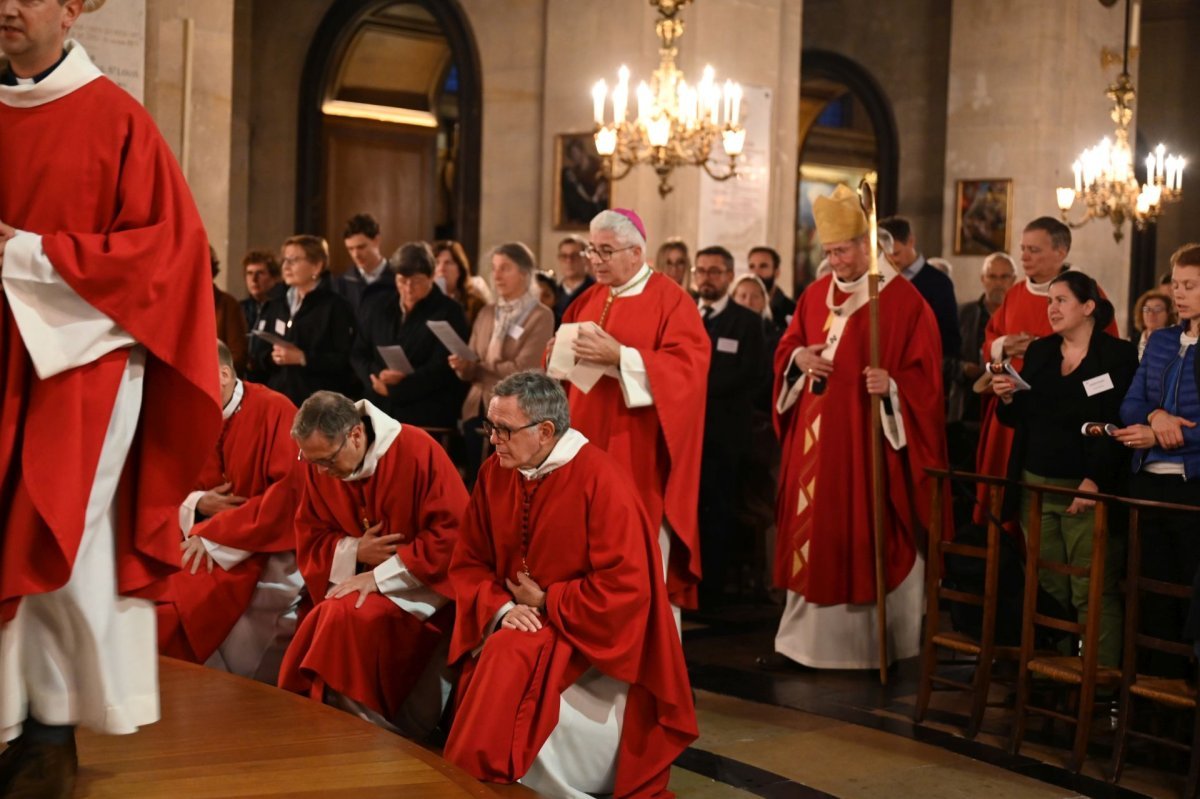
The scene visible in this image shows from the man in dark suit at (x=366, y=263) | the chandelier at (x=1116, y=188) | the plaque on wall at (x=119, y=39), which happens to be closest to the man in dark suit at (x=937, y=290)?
the man in dark suit at (x=366, y=263)

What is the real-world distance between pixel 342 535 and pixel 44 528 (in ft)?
7.59

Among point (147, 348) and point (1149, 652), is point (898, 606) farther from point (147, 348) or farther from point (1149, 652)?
point (147, 348)

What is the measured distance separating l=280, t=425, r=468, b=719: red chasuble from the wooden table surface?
0.65 meters

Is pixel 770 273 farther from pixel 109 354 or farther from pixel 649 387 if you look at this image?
pixel 109 354

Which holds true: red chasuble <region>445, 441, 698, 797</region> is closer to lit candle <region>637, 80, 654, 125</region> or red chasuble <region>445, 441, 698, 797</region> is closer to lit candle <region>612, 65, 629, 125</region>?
lit candle <region>612, 65, 629, 125</region>

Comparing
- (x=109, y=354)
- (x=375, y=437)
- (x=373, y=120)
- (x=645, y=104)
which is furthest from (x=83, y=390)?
(x=373, y=120)

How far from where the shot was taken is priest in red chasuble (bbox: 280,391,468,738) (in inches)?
201

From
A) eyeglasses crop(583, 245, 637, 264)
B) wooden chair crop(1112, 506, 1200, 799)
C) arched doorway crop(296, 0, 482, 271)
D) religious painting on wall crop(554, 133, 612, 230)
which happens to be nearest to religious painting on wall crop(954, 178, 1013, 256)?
religious painting on wall crop(554, 133, 612, 230)

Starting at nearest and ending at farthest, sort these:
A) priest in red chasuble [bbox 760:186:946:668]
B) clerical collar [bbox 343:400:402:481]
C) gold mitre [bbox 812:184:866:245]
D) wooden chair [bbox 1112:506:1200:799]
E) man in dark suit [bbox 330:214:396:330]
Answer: wooden chair [bbox 1112:506:1200:799] < clerical collar [bbox 343:400:402:481] < gold mitre [bbox 812:184:866:245] < priest in red chasuble [bbox 760:186:946:668] < man in dark suit [bbox 330:214:396:330]

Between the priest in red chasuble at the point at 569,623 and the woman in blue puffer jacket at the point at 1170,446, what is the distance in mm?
1899

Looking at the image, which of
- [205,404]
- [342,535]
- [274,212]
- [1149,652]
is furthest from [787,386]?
[274,212]

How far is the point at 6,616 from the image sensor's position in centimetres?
321

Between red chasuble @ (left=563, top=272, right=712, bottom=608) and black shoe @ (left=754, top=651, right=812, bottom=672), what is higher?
red chasuble @ (left=563, top=272, right=712, bottom=608)

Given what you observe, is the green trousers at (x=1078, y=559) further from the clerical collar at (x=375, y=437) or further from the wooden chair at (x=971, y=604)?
the clerical collar at (x=375, y=437)
